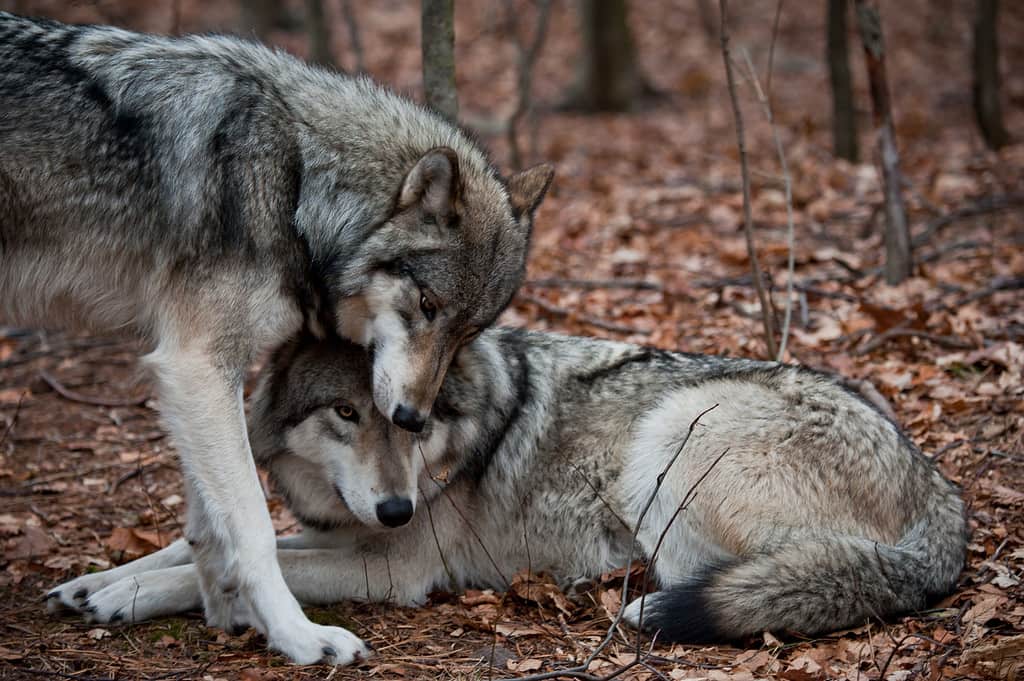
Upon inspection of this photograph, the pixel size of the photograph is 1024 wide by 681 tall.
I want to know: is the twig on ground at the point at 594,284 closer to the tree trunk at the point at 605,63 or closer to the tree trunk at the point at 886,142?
the tree trunk at the point at 886,142

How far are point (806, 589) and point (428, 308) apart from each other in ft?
6.00

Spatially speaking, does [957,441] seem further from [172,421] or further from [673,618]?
[172,421]

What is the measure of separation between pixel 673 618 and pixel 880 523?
1.05 metres

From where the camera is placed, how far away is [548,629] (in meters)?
3.96

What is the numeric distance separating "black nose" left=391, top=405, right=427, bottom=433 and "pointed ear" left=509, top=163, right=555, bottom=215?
3.54 ft

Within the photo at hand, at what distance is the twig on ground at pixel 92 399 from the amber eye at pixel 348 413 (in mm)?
2696

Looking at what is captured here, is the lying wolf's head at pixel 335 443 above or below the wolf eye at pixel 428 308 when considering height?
below

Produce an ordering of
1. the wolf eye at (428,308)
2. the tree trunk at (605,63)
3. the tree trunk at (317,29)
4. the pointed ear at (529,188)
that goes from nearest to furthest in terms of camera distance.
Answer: the wolf eye at (428,308)
the pointed ear at (529,188)
the tree trunk at (317,29)
the tree trunk at (605,63)

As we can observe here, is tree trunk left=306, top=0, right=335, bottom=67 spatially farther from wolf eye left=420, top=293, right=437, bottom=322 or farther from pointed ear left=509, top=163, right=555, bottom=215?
wolf eye left=420, top=293, right=437, bottom=322

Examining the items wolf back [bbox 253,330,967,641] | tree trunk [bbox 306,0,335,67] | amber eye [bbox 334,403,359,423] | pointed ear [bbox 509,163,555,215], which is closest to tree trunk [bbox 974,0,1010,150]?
wolf back [bbox 253,330,967,641]

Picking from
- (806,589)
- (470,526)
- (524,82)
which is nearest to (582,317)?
(470,526)

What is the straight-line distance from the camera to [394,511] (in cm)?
401

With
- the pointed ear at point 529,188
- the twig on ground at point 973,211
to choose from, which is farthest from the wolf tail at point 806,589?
the twig on ground at point 973,211

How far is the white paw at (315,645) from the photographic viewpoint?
11.8ft
